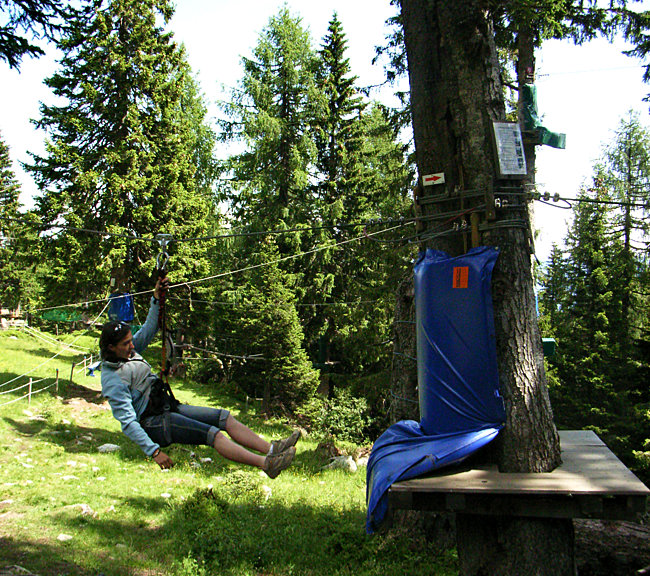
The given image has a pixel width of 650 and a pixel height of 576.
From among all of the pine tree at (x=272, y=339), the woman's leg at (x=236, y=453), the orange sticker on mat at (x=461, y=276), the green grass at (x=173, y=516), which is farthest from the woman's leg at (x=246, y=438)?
the pine tree at (x=272, y=339)

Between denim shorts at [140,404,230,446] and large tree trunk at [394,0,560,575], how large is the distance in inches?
96.7

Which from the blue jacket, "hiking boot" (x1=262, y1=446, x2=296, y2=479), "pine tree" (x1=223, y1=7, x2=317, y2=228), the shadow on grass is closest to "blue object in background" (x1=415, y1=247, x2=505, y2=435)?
"hiking boot" (x1=262, y1=446, x2=296, y2=479)

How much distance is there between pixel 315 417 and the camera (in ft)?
71.3

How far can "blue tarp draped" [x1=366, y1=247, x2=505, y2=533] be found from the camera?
461 centimetres

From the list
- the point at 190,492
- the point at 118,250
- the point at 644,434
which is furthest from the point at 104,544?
the point at 644,434

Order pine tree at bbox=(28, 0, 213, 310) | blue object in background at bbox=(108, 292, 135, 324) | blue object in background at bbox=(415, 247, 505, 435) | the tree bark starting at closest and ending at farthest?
blue object in background at bbox=(415, 247, 505, 435) < the tree bark < blue object in background at bbox=(108, 292, 135, 324) < pine tree at bbox=(28, 0, 213, 310)

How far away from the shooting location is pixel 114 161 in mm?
18688

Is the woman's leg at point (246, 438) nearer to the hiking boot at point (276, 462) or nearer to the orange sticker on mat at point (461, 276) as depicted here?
the hiking boot at point (276, 462)

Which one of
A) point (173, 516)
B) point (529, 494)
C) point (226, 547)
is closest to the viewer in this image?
point (529, 494)

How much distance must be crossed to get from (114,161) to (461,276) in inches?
658

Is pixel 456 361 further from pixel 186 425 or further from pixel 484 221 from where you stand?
pixel 186 425

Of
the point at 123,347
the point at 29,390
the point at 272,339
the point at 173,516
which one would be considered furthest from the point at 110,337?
the point at 272,339

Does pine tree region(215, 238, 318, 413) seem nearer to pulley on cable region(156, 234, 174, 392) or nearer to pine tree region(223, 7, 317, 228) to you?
pine tree region(223, 7, 317, 228)

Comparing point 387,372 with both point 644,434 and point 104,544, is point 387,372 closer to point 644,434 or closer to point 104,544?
point 104,544
